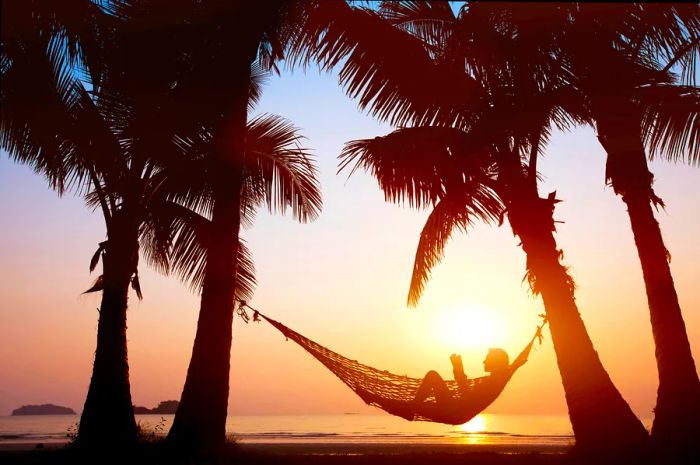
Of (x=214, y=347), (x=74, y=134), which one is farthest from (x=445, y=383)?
(x=74, y=134)

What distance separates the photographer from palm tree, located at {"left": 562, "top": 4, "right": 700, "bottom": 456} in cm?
656

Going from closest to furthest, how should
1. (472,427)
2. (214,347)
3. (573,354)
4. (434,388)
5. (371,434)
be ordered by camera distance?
(573,354)
(214,347)
(434,388)
(371,434)
(472,427)

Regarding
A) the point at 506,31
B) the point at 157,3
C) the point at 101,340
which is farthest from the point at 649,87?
the point at 101,340

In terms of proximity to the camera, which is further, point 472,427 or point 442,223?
point 472,427

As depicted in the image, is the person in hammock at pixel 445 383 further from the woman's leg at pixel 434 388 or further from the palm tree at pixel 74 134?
the palm tree at pixel 74 134

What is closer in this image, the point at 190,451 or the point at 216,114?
the point at 190,451

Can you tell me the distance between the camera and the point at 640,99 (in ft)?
22.3

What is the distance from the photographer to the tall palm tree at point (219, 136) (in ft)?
22.0

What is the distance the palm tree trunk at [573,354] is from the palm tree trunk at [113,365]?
15.0ft

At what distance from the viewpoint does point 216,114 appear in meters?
7.48

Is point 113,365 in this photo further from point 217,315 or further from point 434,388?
point 434,388

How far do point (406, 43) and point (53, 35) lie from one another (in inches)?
A: 155

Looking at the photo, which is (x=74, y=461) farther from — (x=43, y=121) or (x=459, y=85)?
(x=459, y=85)

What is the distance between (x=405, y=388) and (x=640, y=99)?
4107 millimetres
